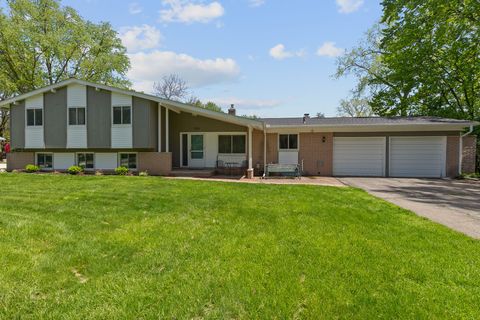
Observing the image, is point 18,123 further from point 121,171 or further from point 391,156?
point 391,156

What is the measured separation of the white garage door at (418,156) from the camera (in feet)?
49.4

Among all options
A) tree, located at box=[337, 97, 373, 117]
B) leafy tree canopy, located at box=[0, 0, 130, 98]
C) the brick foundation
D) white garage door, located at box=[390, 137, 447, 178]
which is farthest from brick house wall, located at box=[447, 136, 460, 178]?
leafy tree canopy, located at box=[0, 0, 130, 98]

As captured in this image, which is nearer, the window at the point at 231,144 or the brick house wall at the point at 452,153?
the brick house wall at the point at 452,153

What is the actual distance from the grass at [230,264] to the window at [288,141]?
982 centimetres

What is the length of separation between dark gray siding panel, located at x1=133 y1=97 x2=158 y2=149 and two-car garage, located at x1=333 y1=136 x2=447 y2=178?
983cm

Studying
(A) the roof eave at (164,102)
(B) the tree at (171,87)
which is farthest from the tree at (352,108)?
(A) the roof eave at (164,102)

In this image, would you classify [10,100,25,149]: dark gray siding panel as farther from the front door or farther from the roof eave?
the front door

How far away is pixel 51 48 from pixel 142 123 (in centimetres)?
2019

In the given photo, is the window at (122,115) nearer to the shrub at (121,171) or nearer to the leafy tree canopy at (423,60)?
the shrub at (121,171)

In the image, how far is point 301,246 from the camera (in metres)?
4.12

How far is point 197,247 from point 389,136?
1434 cm

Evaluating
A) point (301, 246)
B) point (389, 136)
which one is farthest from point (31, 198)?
point (389, 136)

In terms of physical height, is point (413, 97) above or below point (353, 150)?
above

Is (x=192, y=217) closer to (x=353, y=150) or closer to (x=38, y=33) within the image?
(x=353, y=150)
